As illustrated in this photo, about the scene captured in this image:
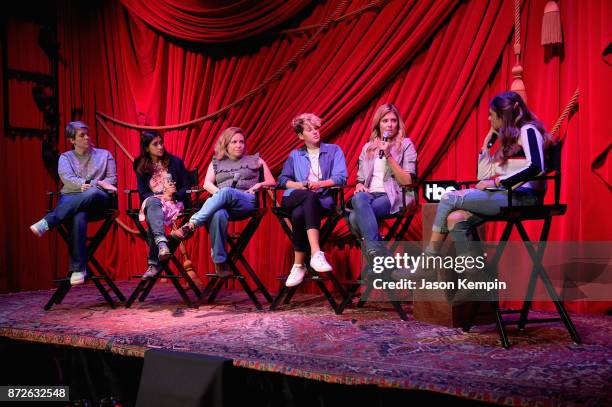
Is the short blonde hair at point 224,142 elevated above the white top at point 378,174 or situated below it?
above

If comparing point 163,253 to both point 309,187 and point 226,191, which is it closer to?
point 226,191

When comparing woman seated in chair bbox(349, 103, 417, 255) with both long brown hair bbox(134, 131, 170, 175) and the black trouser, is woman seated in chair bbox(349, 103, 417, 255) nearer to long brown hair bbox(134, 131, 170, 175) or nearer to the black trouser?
the black trouser

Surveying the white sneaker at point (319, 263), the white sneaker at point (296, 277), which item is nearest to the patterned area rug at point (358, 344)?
the white sneaker at point (296, 277)

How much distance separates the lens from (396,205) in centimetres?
399

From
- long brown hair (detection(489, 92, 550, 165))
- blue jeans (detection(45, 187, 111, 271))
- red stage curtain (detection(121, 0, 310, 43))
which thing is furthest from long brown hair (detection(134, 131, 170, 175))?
long brown hair (detection(489, 92, 550, 165))

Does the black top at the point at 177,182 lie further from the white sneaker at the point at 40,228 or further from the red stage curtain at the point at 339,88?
the red stage curtain at the point at 339,88

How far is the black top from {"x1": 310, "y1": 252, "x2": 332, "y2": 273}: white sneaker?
46.2 inches

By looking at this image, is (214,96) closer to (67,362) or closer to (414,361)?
(67,362)

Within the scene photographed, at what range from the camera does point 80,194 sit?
4363 mm

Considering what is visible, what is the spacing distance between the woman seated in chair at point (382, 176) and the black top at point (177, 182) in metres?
1.30

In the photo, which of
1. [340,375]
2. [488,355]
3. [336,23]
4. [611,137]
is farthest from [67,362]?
[611,137]

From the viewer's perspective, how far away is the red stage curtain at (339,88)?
390 cm

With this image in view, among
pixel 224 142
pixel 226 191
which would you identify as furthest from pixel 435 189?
pixel 224 142

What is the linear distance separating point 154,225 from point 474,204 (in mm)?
2152
